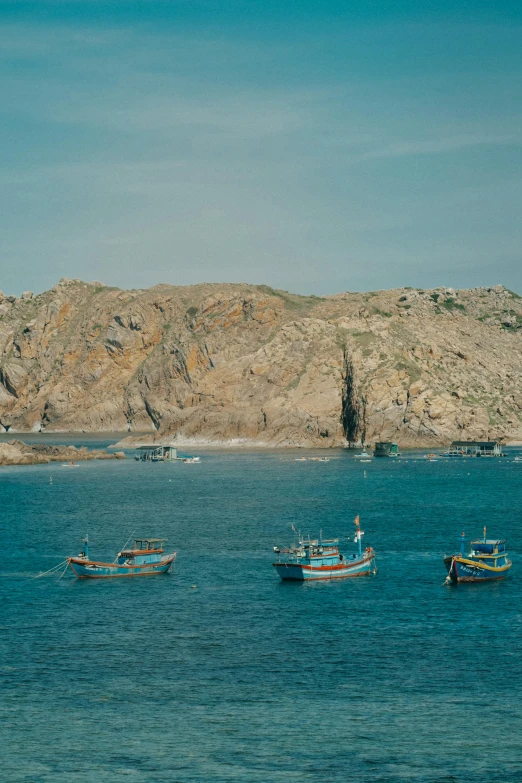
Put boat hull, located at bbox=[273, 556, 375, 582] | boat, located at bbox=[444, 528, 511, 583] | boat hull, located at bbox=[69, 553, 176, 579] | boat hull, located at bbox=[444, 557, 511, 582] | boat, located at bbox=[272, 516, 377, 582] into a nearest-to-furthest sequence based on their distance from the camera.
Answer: boat hull, located at bbox=[444, 557, 511, 582], boat, located at bbox=[444, 528, 511, 583], boat hull, located at bbox=[273, 556, 375, 582], boat, located at bbox=[272, 516, 377, 582], boat hull, located at bbox=[69, 553, 176, 579]

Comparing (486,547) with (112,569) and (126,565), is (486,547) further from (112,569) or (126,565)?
(112,569)

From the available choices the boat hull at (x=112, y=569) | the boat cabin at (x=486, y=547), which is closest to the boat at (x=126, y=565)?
the boat hull at (x=112, y=569)

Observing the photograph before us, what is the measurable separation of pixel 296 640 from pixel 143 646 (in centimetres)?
896

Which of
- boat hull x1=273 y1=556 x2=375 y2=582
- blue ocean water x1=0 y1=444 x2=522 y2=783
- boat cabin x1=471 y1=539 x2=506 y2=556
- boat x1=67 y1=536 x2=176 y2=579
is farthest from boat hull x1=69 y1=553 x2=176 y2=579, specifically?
boat cabin x1=471 y1=539 x2=506 y2=556

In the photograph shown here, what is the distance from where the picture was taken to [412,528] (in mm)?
108188

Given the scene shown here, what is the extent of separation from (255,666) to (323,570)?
89.2ft

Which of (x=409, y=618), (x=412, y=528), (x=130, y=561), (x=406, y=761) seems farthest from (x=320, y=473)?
(x=406, y=761)

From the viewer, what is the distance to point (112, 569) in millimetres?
82125

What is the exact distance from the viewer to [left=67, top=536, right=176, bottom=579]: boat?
81375 mm

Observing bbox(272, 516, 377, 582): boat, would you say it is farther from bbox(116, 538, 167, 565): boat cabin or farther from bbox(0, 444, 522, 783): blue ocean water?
bbox(116, 538, 167, 565): boat cabin

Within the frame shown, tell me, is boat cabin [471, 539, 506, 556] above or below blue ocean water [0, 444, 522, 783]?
above

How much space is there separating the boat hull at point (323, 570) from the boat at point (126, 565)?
9.98 m

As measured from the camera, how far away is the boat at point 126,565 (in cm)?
8138

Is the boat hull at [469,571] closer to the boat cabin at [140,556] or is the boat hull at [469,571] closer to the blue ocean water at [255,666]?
the blue ocean water at [255,666]
